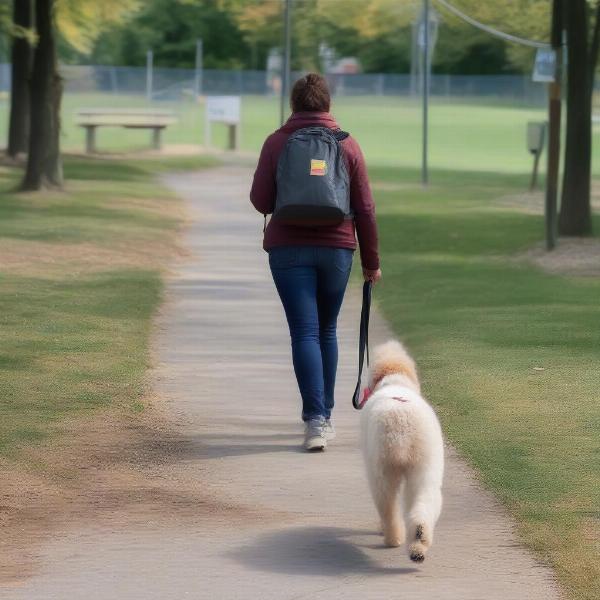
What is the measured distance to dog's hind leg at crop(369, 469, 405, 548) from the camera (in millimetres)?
5961

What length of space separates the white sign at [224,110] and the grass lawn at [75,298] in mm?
15787

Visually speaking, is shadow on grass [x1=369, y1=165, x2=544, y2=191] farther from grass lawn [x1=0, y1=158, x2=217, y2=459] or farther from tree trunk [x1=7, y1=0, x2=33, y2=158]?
tree trunk [x1=7, y1=0, x2=33, y2=158]

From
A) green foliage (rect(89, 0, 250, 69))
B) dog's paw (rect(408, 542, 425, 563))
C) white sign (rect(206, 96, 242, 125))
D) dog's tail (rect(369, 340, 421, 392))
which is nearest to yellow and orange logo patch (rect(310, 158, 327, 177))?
dog's tail (rect(369, 340, 421, 392))

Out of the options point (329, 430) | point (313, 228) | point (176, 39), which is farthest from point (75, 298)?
point (176, 39)

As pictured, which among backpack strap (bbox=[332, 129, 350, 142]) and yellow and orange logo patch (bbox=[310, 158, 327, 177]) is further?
backpack strap (bbox=[332, 129, 350, 142])

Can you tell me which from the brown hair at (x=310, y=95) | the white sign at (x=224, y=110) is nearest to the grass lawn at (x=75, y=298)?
the brown hair at (x=310, y=95)

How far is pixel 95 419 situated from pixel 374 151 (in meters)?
37.2

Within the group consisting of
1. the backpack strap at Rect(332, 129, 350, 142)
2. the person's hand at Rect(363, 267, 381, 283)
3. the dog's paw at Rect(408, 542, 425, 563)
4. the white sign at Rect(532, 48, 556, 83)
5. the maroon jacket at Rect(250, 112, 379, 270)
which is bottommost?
the dog's paw at Rect(408, 542, 425, 563)

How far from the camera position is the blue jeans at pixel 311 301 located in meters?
7.84

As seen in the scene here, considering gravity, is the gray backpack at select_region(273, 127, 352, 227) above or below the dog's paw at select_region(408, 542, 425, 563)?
above

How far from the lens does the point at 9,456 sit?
781 cm

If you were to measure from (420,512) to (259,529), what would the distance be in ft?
3.28

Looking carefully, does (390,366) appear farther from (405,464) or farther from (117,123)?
(117,123)

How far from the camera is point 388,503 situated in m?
6.04
